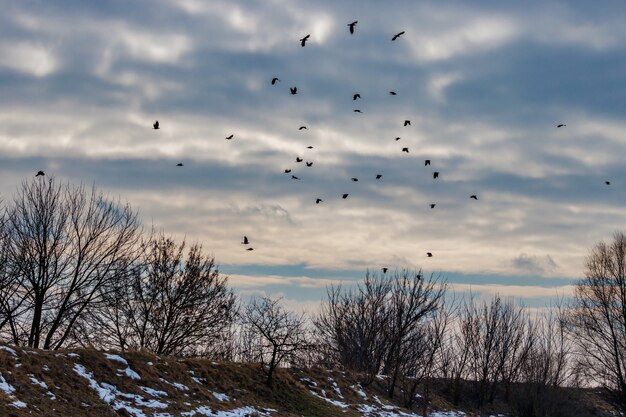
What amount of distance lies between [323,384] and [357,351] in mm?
18749

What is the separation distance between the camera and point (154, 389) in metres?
22.7

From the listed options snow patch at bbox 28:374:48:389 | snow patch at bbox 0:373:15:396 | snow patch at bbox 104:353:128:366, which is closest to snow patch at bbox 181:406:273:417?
snow patch at bbox 104:353:128:366

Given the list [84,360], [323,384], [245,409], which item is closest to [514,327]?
[323,384]

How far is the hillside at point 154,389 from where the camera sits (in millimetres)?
18031

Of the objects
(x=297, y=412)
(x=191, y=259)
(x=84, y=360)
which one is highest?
(x=191, y=259)

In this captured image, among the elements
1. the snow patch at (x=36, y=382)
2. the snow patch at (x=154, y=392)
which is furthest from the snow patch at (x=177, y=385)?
the snow patch at (x=36, y=382)

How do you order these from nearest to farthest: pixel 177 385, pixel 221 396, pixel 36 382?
pixel 36 382 < pixel 177 385 < pixel 221 396

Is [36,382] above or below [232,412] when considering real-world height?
above

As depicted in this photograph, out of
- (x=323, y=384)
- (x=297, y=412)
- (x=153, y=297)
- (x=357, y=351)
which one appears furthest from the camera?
(x=357, y=351)

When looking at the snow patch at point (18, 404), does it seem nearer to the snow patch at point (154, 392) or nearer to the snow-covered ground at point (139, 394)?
the snow-covered ground at point (139, 394)

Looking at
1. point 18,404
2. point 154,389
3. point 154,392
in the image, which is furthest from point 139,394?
point 18,404

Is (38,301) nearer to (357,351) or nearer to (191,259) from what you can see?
(191,259)

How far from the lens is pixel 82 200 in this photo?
36562 millimetres

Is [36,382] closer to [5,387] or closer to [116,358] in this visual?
[5,387]
